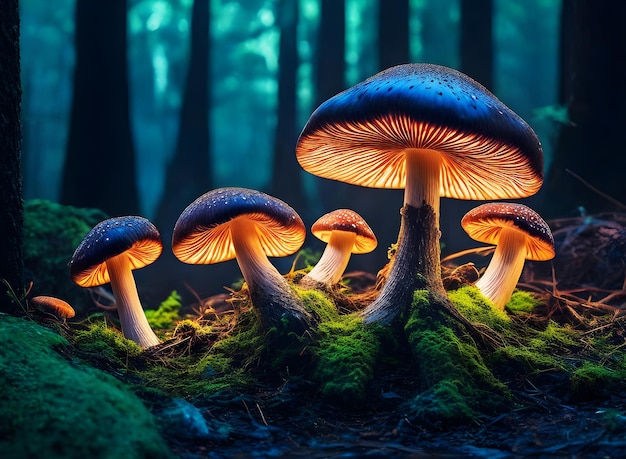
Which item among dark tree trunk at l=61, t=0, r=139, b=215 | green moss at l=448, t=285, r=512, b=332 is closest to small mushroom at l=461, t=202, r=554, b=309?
green moss at l=448, t=285, r=512, b=332

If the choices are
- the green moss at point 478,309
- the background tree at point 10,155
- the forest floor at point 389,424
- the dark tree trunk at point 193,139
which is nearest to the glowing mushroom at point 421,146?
the green moss at point 478,309

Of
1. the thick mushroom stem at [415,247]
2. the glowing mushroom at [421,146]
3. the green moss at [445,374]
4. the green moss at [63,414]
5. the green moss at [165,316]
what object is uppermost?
the glowing mushroom at [421,146]

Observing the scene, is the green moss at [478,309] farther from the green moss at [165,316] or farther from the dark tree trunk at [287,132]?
the dark tree trunk at [287,132]

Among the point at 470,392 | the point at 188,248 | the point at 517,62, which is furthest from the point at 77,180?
the point at 517,62

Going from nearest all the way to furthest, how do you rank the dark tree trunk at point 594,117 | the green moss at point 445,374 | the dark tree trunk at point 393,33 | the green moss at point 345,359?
the green moss at point 445,374
the green moss at point 345,359
the dark tree trunk at point 594,117
the dark tree trunk at point 393,33

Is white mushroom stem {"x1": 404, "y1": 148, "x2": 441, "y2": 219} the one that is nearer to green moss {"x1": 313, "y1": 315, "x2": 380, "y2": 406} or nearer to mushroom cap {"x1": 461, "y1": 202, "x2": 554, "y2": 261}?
mushroom cap {"x1": 461, "y1": 202, "x2": 554, "y2": 261}

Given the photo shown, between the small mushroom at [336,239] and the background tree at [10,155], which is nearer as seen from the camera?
the background tree at [10,155]
